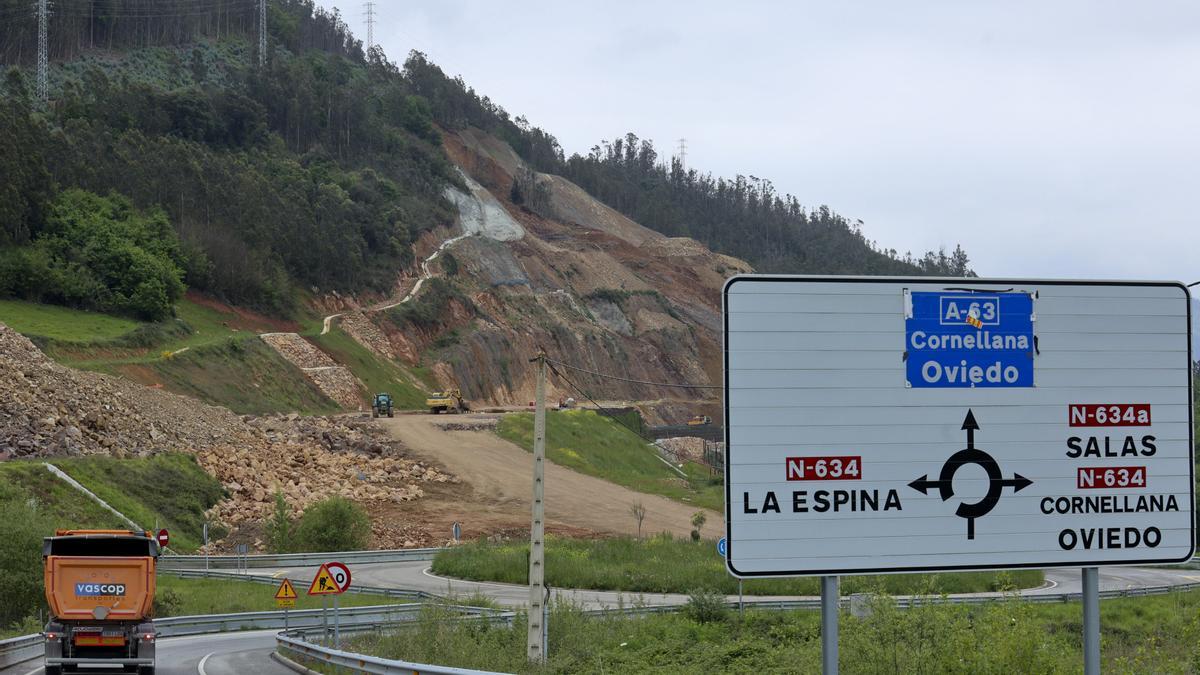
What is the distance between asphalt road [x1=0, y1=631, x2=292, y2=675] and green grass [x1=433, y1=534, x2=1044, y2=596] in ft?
37.4

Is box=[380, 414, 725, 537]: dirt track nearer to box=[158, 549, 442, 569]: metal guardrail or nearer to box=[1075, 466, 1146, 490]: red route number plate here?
box=[158, 549, 442, 569]: metal guardrail

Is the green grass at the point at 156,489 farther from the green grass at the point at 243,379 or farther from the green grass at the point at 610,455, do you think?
the green grass at the point at 610,455

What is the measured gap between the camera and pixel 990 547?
757 centimetres

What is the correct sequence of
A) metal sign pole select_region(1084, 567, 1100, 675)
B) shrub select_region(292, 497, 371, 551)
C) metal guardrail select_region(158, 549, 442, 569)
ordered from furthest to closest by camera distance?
shrub select_region(292, 497, 371, 551) → metal guardrail select_region(158, 549, 442, 569) → metal sign pole select_region(1084, 567, 1100, 675)

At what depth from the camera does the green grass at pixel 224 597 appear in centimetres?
3691

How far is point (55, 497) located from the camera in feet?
154

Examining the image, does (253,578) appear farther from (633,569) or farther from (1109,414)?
(1109,414)

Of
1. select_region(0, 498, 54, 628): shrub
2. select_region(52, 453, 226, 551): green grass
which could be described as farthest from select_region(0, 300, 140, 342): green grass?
select_region(0, 498, 54, 628): shrub

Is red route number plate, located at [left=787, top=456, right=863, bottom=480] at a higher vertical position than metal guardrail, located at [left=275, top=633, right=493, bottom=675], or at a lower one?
higher

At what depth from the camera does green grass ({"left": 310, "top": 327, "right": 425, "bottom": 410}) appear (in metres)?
97.4

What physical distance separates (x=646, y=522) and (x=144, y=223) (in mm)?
55393

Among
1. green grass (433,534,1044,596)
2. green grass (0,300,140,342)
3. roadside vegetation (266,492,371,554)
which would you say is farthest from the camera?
green grass (0,300,140,342)

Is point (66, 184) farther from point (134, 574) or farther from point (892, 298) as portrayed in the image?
point (892, 298)

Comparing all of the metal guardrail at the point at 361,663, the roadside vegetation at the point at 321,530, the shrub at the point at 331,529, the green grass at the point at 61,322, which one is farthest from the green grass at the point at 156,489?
the metal guardrail at the point at 361,663
